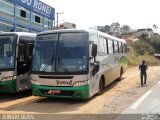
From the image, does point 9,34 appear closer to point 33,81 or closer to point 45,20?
point 33,81

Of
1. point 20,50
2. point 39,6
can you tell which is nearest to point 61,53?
point 20,50

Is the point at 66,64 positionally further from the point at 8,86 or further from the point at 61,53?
the point at 8,86

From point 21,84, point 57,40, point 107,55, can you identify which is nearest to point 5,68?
point 21,84

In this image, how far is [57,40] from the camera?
12203mm

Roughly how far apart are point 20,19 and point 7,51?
8520 millimetres

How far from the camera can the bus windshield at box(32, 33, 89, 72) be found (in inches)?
462

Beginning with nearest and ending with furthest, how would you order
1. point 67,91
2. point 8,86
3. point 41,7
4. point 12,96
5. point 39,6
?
point 67,91 < point 8,86 < point 12,96 < point 39,6 < point 41,7

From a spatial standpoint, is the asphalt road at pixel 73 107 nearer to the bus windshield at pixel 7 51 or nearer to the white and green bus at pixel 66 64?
the white and green bus at pixel 66 64

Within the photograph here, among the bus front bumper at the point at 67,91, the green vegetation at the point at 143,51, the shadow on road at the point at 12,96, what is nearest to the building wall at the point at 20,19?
the shadow on road at the point at 12,96

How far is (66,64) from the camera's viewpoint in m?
11.8

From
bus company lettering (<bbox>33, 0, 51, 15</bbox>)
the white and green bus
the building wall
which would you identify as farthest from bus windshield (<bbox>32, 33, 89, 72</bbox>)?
bus company lettering (<bbox>33, 0, 51, 15</bbox>)

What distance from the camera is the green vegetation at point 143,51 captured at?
154 ft

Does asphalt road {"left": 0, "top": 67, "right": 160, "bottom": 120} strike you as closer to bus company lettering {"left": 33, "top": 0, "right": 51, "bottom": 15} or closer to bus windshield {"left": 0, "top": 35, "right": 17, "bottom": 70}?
bus windshield {"left": 0, "top": 35, "right": 17, "bottom": 70}

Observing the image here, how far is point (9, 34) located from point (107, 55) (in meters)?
4.59
